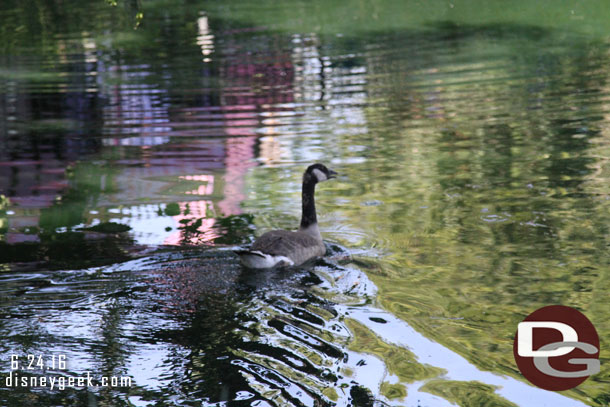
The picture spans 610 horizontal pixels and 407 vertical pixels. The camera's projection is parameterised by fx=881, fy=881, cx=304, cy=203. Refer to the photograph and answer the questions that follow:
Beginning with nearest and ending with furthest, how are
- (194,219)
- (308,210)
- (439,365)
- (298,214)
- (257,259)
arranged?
(439,365), (257,259), (308,210), (194,219), (298,214)

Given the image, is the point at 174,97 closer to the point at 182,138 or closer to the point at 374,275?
the point at 182,138

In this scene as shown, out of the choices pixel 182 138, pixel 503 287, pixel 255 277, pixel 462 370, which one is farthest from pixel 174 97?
pixel 462 370

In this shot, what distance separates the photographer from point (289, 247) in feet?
26.6

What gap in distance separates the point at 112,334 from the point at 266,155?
6018mm

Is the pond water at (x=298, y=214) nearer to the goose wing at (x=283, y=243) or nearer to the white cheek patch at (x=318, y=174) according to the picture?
the goose wing at (x=283, y=243)

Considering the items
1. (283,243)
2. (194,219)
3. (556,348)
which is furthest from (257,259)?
(556,348)

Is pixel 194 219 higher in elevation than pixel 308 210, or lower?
lower

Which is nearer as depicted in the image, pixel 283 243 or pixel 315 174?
pixel 283 243

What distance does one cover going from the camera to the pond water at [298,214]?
5957 millimetres

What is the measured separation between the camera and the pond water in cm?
596

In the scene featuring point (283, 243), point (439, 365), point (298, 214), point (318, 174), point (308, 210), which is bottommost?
point (439, 365)

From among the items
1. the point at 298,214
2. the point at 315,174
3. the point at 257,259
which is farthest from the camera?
the point at 298,214

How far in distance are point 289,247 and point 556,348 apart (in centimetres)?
278

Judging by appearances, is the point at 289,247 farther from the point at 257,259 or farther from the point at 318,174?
the point at 318,174
